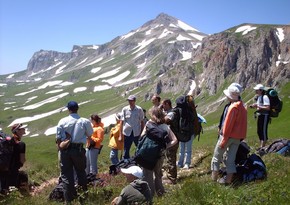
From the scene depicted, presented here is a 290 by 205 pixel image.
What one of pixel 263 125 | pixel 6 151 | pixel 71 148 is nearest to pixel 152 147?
pixel 71 148

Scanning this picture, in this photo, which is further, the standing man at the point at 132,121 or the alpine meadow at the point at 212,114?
the standing man at the point at 132,121

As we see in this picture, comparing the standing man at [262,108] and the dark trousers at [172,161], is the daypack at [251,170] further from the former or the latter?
the standing man at [262,108]

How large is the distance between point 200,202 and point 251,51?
13691 cm

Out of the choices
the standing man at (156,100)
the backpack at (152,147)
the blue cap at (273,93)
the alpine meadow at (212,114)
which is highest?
the standing man at (156,100)

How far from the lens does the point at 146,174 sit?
8.84 m

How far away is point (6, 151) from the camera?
9.34 metres

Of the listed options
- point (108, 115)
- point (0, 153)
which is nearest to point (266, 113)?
point (0, 153)

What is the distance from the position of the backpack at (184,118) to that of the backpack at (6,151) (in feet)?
16.4

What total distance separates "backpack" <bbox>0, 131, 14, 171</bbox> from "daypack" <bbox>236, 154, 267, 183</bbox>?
640cm

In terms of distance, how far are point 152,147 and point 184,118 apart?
2.82m

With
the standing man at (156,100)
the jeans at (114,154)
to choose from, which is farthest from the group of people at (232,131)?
the jeans at (114,154)

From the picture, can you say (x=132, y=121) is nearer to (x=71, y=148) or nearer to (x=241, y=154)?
(x=71, y=148)

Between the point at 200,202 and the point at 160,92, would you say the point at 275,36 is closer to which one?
the point at 160,92

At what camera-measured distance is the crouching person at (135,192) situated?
302 inches
